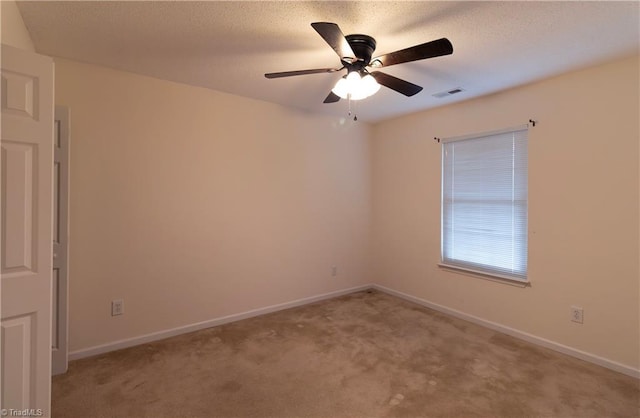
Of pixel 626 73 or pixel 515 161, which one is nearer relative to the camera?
pixel 626 73

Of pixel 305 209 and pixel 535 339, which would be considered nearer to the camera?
pixel 535 339

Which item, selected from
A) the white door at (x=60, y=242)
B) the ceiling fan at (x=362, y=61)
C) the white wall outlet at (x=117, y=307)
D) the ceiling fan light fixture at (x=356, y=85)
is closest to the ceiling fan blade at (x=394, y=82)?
the ceiling fan at (x=362, y=61)

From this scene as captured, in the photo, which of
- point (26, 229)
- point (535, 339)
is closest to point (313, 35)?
point (26, 229)

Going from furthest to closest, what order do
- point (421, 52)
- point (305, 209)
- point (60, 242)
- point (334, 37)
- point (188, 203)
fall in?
1. point (305, 209)
2. point (188, 203)
3. point (60, 242)
4. point (421, 52)
5. point (334, 37)

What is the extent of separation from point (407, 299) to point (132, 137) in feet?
11.8

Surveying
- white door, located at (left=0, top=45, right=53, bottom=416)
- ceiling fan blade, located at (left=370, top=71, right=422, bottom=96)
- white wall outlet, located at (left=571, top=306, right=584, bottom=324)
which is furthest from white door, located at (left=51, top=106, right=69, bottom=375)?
white wall outlet, located at (left=571, top=306, right=584, bottom=324)

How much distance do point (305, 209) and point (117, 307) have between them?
2167 mm

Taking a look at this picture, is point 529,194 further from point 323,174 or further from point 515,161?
point 323,174

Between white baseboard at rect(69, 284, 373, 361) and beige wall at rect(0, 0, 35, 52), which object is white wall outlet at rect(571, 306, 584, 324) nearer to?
white baseboard at rect(69, 284, 373, 361)

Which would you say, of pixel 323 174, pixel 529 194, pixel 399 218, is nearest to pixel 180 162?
pixel 323 174

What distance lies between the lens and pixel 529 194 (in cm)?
302

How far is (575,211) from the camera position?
8.98 ft

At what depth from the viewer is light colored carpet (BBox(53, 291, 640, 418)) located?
6.70 feet

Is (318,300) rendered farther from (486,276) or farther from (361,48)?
(361,48)
